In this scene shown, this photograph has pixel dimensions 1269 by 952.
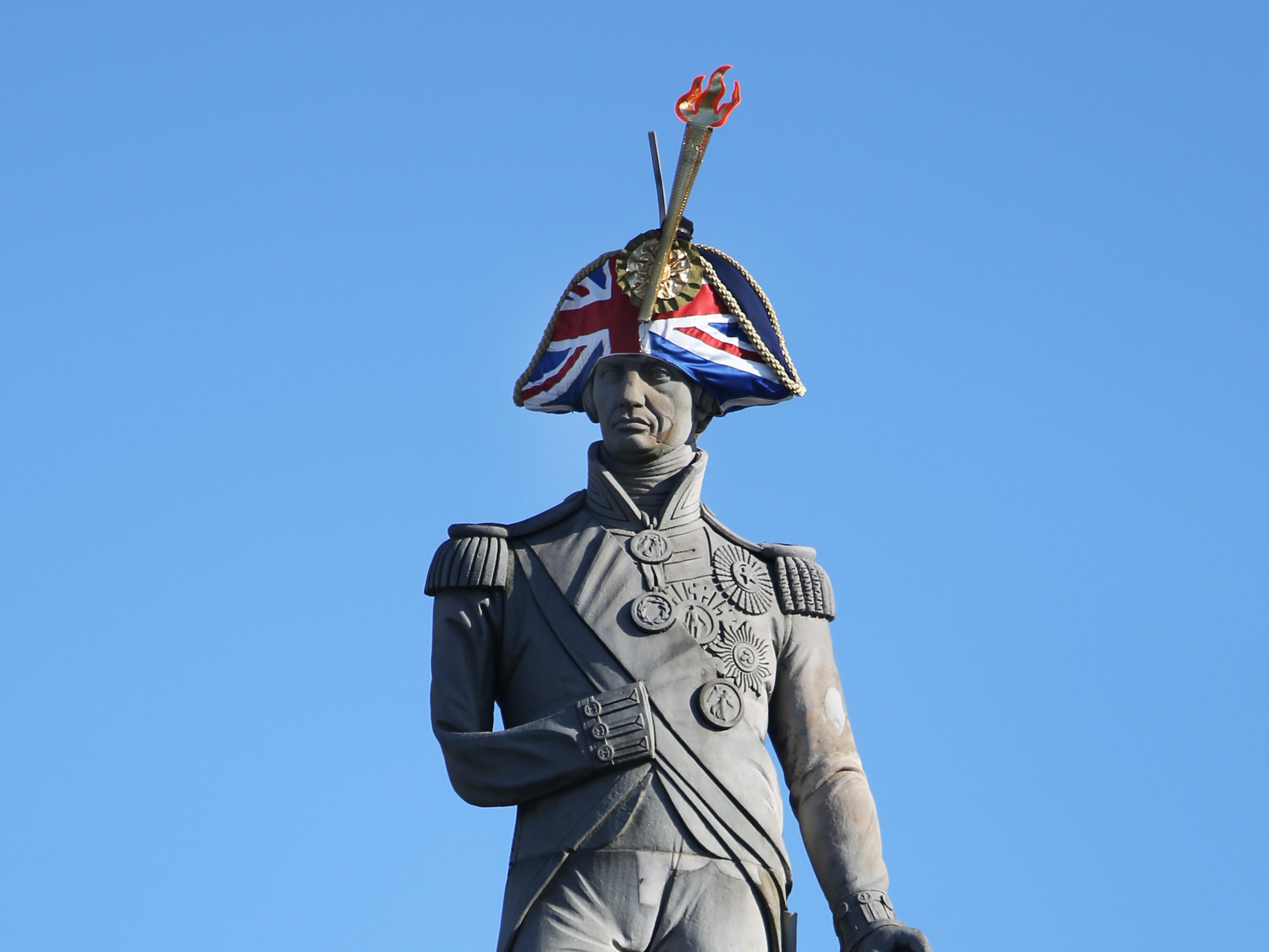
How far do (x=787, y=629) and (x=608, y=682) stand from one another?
121 cm

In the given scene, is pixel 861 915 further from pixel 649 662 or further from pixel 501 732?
pixel 501 732

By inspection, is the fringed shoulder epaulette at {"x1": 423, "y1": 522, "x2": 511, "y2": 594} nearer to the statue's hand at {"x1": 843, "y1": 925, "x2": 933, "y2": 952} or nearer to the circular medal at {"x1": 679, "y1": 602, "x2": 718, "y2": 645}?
the circular medal at {"x1": 679, "y1": 602, "x2": 718, "y2": 645}

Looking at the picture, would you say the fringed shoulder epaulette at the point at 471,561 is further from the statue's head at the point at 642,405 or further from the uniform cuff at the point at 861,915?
the uniform cuff at the point at 861,915

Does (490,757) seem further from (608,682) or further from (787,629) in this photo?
(787,629)

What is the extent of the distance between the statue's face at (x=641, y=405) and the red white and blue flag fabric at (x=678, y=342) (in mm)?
71

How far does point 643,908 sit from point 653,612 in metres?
1.68

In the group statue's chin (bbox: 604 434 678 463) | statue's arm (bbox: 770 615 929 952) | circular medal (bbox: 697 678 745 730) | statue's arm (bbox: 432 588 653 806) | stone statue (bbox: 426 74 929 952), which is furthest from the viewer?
statue's chin (bbox: 604 434 678 463)

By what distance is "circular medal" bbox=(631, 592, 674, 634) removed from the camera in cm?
1238

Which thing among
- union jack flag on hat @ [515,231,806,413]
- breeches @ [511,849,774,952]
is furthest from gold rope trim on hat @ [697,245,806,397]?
breeches @ [511,849,774,952]

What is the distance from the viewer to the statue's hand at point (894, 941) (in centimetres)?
1170

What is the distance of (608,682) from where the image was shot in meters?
12.2

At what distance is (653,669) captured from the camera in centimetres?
1223

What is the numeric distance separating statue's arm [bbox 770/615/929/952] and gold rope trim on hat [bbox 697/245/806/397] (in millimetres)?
1484

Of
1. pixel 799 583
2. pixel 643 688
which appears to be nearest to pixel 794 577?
pixel 799 583
